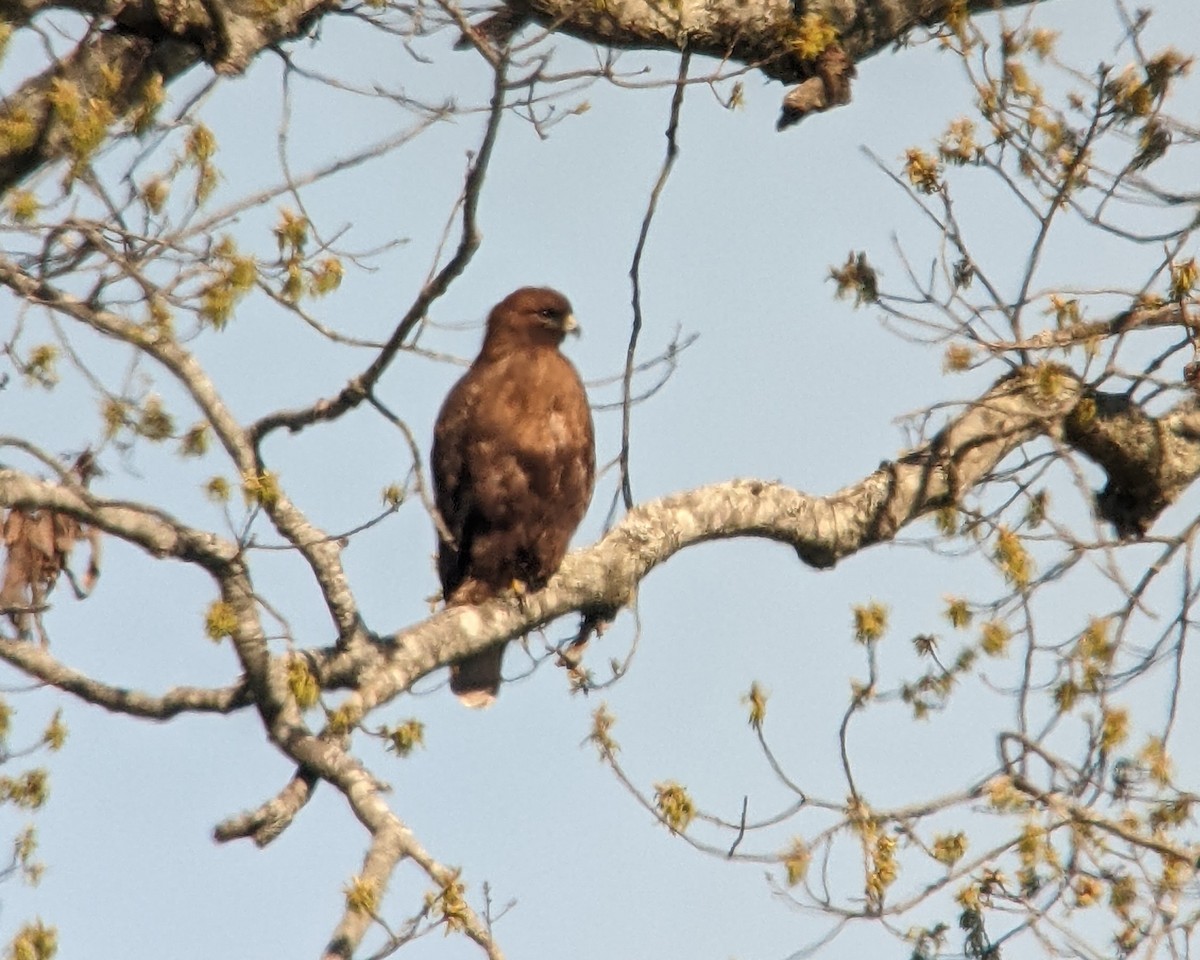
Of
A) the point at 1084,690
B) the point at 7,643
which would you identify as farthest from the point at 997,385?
the point at 7,643

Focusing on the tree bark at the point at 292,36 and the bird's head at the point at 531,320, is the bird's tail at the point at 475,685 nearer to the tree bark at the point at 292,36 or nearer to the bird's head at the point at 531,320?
the bird's head at the point at 531,320

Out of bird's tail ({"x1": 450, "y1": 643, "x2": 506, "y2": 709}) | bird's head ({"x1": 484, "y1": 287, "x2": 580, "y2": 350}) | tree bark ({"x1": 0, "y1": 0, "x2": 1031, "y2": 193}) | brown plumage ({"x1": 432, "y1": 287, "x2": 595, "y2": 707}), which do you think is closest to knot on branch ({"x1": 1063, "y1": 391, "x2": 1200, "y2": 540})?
tree bark ({"x1": 0, "y1": 0, "x2": 1031, "y2": 193})

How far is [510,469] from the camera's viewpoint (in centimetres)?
541

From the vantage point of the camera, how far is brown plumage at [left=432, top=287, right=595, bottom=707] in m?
5.35

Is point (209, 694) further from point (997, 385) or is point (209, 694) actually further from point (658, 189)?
point (997, 385)

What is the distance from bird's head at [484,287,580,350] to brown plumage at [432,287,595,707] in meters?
0.19

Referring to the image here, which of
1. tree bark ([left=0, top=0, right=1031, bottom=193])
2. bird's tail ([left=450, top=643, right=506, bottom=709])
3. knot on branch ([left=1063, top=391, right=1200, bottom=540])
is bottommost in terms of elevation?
bird's tail ([left=450, top=643, right=506, bottom=709])

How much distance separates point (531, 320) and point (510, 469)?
2.24ft

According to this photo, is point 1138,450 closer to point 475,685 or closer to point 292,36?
point 475,685

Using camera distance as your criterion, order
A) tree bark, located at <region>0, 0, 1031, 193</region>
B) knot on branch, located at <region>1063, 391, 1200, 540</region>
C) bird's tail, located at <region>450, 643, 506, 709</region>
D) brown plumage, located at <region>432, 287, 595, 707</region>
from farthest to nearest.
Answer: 1. bird's tail, located at <region>450, 643, 506, 709</region>
2. brown plumage, located at <region>432, 287, 595, 707</region>
3. knot on branch, located at <region>1063, 391, 1200, 540</region>
4. tree bark, located at <region>0, 0, 1031, 193</region>

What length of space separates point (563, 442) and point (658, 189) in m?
1.25

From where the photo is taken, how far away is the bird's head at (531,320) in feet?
19.0

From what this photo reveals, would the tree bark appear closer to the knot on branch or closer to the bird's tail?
the knot on branch

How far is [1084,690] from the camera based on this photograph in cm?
418
